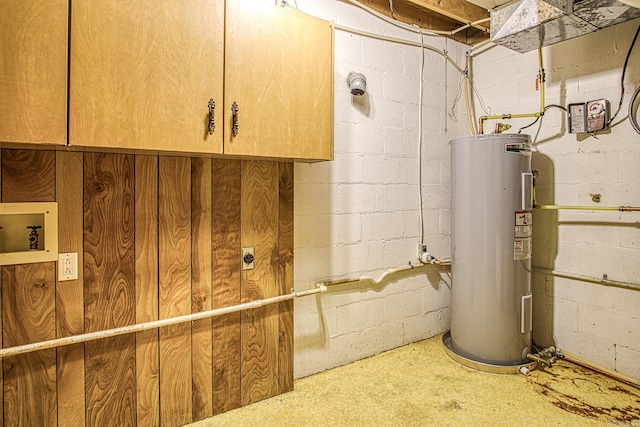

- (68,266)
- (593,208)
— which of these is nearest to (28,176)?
(68,266)

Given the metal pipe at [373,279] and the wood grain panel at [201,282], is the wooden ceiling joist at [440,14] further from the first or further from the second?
the metal pipe at [373,279]

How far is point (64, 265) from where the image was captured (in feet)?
4.91

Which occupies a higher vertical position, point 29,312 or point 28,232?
point 28,232

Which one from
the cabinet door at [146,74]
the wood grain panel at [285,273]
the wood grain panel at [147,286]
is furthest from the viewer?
the wood grain panel at [285,273]

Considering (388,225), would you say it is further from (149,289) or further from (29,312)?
(29,312)

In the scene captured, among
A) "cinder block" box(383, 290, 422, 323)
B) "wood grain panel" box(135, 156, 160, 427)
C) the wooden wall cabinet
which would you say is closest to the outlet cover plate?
"wood grain panel" box(135, 156, 160, 427)

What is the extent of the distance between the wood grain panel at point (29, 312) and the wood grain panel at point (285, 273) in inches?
40.2

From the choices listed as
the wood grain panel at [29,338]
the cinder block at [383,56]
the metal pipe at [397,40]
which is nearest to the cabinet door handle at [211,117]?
the wood grain panel at [29,338]

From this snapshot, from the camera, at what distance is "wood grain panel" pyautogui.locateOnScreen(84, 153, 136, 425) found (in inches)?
60.7

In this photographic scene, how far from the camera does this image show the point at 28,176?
1.42 m

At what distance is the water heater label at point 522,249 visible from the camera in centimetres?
224

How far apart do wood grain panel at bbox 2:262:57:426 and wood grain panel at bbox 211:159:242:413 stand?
671 mm

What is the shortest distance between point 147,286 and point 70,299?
0.96ft

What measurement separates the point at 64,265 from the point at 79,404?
0.60m
